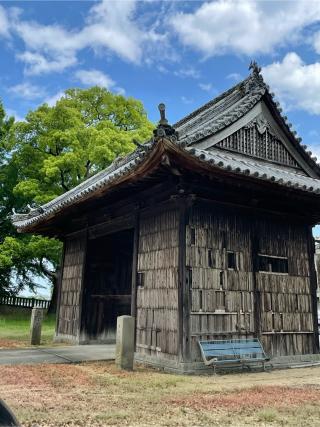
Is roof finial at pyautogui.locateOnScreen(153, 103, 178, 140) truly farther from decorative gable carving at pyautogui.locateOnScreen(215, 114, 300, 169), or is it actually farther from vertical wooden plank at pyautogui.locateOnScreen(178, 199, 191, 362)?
decorative gable carving at pyautogui.locateOnScreen(215, 114, 300, 169)

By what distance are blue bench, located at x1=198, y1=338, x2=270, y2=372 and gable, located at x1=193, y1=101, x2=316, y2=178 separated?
4601 mm

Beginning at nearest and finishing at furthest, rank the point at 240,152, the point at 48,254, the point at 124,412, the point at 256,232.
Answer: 1. the point at 124,412
2. the point at 256,232
3. the point at 240,152
4. the point at 48,254

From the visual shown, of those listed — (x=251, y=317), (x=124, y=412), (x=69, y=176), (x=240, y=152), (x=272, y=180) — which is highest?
(x=69, y=176)

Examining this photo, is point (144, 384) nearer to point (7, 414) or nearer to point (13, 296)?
point (7, 414)

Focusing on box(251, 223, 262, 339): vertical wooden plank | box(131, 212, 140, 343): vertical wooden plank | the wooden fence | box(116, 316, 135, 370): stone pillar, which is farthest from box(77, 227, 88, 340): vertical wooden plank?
the wooden fence

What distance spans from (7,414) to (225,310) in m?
7.57

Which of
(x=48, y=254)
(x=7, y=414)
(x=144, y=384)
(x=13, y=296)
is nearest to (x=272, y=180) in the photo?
(x=144, y=384)

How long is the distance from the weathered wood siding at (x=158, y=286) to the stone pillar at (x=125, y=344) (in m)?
0.81

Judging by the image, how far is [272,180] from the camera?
28.4 feet

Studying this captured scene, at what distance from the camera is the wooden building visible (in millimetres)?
8695

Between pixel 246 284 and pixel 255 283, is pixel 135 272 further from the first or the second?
pixel 255 283

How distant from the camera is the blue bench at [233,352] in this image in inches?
339

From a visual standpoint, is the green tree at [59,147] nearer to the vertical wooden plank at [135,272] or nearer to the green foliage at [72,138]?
the green foliage at [72,138]

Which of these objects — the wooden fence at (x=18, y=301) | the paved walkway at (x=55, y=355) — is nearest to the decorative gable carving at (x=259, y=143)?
the paved walkway at (x=55, y=355)
